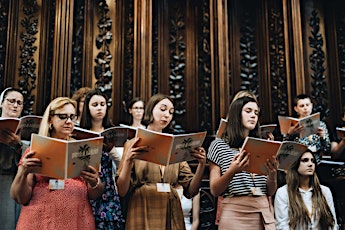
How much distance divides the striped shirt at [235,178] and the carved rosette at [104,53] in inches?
89.1

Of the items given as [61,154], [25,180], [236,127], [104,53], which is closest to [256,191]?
[236,127]

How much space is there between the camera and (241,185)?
300cm

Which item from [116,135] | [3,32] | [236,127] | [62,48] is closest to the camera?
[236,127]

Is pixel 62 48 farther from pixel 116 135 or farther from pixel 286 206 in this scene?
pixel 286 206

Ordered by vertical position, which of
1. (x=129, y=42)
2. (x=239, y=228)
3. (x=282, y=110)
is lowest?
(x=239, y=228)

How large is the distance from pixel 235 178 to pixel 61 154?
1058 mm

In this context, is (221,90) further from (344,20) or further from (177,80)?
(344,20)

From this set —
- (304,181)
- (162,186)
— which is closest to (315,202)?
(304,181)

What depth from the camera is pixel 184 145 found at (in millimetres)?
2836

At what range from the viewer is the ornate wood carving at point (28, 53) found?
5023 mm

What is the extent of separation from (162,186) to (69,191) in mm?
549

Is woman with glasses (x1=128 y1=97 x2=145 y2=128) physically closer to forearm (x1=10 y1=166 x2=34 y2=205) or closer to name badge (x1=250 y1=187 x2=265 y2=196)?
name badge (x1=250 y1=187 x2=265 y2=196)

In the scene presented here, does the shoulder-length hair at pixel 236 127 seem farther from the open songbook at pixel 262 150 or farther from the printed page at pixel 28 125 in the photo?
the printed page at pixel 28 125

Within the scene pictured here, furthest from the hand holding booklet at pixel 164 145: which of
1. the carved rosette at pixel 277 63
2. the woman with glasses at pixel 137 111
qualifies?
the carved rosette at pixel 277 63
